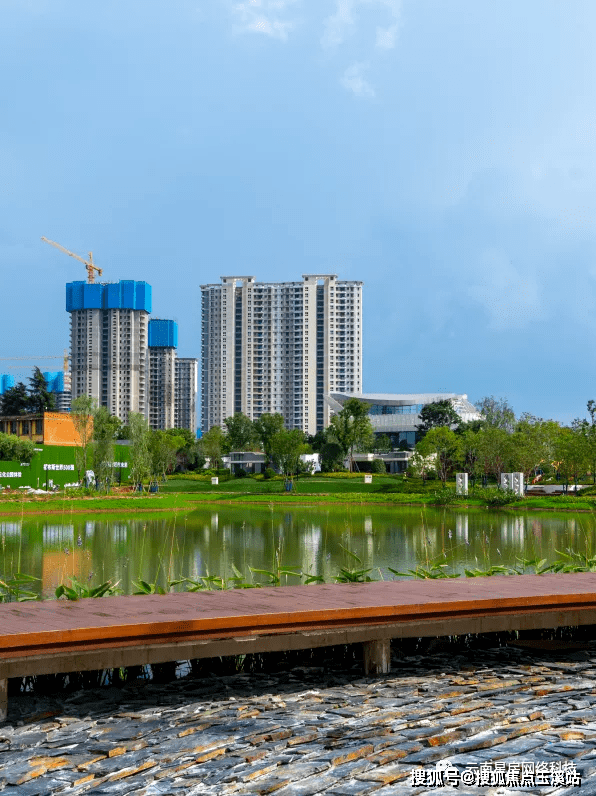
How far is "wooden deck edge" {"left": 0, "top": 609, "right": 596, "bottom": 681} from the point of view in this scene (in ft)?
13.1

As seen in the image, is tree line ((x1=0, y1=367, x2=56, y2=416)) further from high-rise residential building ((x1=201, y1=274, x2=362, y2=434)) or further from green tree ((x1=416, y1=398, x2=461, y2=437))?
green tree ((x1=416, y1=398, x2=461, y2=437))

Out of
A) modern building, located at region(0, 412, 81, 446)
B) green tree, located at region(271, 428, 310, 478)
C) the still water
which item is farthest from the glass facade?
the still water

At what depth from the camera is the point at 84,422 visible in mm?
37031

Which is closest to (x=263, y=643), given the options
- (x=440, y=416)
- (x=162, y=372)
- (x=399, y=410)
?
(x=440, y=416)

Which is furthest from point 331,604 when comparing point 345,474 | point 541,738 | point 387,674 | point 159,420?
point 159,420

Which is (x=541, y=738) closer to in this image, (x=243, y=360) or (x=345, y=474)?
(x=345, y=474)

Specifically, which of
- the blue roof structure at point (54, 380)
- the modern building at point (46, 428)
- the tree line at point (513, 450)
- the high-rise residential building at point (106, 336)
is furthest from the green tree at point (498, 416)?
the blue roof structure at point (54, 380)

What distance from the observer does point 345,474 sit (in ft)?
175

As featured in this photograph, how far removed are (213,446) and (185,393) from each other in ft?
191

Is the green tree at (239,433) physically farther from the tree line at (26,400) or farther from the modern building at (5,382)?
the modern building at (5,382)

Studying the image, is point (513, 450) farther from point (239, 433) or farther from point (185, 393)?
point (185, 393)

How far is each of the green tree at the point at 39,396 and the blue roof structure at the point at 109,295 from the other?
932 inches

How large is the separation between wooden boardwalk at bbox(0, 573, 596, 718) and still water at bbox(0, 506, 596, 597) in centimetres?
120

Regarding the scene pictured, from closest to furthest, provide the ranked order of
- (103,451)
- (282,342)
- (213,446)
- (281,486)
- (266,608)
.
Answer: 1. (266,608)
2. (103,451)
3. (281,486)
4. (213,446)
5. (282,342)
